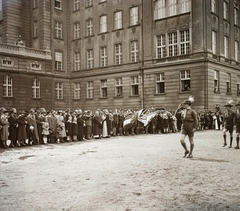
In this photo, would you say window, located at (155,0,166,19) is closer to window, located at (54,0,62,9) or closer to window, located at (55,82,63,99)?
window, located at (54,0,62,9)

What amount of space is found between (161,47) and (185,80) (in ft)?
15.2

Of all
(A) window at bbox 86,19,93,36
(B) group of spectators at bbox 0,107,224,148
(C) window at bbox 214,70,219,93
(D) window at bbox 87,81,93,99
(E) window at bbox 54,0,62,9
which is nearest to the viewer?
(B) group of spectators at bbox 0,107,224,148

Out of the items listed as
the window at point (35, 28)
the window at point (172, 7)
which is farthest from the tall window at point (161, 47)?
the window at point (35, 28)

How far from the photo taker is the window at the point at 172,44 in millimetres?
32625

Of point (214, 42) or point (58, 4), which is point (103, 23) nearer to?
point (58, 4)

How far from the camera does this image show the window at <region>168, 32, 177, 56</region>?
32.6 meters

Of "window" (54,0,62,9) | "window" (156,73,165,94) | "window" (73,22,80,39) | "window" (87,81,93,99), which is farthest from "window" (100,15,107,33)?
"window" (156,73,165,94)

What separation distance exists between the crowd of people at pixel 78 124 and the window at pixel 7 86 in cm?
1344

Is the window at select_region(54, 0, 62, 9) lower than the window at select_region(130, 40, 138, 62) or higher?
higher

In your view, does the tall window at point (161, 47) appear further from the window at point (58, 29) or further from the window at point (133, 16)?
the window at point (58, 29)

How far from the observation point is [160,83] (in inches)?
1326

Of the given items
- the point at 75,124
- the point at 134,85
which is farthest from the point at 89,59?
the point at 75,124

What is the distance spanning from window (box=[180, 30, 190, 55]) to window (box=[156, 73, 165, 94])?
10.7ft

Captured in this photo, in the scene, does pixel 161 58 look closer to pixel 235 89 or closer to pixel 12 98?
pixel 235 89
